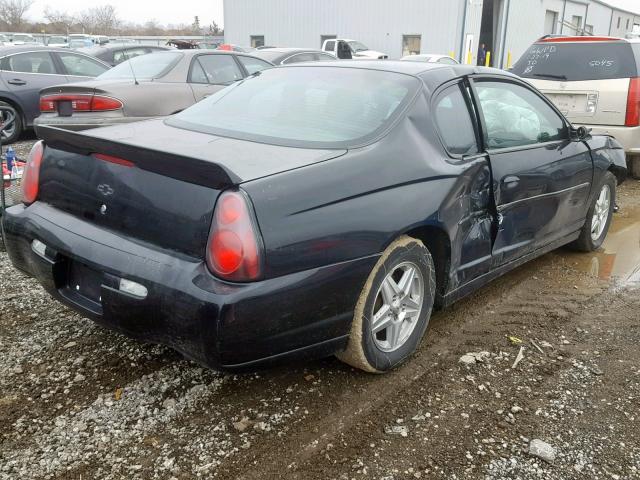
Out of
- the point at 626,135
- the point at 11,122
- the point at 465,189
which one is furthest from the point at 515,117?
the point at 11,122

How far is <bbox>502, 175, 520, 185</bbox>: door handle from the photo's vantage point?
3426 mm

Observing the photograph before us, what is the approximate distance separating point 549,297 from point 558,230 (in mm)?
512

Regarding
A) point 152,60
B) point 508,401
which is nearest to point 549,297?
point 508,401

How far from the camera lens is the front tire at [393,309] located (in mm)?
2660

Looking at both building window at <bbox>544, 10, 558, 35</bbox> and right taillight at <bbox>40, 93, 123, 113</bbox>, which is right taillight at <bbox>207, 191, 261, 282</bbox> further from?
building window at <bbox>544, 10, 558, 35</bbox>

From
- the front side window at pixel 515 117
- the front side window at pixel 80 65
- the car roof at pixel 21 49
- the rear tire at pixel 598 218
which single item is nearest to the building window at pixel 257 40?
the front side window at pixel 80 65

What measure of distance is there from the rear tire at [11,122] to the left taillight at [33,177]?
279 inches

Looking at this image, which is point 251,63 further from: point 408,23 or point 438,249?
point 408,23

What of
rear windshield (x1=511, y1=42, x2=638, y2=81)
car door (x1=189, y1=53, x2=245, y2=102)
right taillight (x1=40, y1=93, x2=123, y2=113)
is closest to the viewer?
right taillight (x1=40, y1=93, x2=123, y2=113)

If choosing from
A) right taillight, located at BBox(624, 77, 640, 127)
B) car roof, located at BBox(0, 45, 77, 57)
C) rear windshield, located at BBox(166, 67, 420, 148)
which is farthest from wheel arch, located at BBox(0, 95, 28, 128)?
right taillight, located at BBox(624, 77, 640, 127)

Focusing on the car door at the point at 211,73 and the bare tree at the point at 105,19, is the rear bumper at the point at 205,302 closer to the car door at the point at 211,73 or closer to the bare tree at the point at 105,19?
the car door at the point at 211,73

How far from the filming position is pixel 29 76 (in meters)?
9.50

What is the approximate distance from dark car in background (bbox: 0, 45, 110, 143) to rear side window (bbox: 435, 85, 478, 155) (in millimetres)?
7904

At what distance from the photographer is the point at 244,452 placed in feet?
7.73
